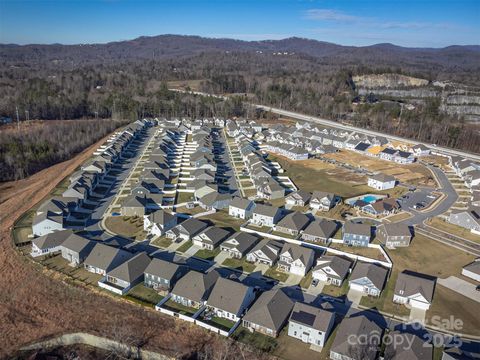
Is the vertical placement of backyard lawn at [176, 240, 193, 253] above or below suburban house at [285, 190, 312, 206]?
below

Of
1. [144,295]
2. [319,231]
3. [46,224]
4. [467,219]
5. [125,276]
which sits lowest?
[144,295]

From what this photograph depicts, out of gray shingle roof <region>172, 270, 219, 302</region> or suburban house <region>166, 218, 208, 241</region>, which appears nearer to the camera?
gray shingle roof <region>172, 270, 219, 302</region>

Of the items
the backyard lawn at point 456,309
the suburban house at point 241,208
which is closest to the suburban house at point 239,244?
the suburban house at point 241,208

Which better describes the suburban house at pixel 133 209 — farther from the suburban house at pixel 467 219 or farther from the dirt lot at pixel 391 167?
the dirt lot at pixel 391 167

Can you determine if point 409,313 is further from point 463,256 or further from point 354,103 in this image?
point 354,103

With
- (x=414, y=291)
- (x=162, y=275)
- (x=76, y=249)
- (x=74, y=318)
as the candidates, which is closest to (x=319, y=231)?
(x=414, y=291)

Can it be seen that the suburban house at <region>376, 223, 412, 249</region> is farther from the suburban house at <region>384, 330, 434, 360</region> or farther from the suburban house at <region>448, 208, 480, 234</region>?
the suburban house at <region>384, 330, 434, 360</region>

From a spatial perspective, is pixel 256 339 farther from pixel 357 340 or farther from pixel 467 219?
pixel 467 219

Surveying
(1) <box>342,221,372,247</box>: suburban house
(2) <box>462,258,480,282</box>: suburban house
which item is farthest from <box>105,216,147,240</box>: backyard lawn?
(2) <box>462,258,480,282</box>: suburban house
